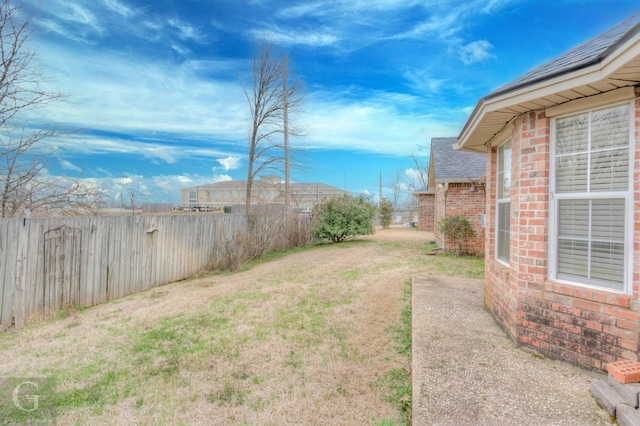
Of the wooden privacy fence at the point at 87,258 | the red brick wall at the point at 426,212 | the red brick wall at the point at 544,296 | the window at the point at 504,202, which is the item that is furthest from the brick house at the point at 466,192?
the red brick wall at the point at 426,212

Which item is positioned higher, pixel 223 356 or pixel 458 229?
pixel 458 229

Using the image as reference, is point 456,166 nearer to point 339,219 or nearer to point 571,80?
point 339,219

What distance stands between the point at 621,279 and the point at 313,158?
15527 mm

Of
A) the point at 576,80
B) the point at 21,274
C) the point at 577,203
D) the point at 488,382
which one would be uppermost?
the point at 576,80

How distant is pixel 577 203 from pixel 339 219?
13078 millimetres

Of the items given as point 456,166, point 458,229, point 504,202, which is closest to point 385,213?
point 456,166

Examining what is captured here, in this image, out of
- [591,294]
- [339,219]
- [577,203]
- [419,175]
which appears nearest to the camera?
[591,294]

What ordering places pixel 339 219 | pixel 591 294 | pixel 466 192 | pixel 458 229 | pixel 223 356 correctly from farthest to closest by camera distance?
pixel 339 219, pixel 466 192, pixel 458 229, pixel 223 356, pixel 591 294

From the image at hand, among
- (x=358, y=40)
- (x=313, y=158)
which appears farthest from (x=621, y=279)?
(x=313, y=158)

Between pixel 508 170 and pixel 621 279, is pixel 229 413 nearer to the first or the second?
pixel 621 279

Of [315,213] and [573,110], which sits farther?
[315,213]

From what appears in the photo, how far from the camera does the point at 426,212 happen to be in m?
22.3

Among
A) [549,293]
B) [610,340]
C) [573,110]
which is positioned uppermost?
[573,110]

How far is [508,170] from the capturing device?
410 centimetres
